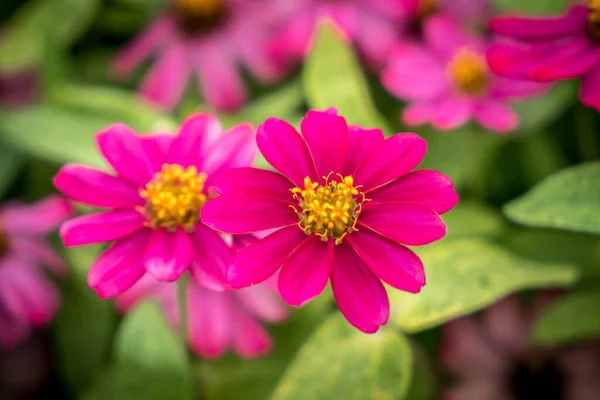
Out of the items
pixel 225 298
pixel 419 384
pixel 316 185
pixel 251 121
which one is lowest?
pixel 419 384

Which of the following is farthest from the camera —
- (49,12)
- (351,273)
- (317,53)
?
(49,12)

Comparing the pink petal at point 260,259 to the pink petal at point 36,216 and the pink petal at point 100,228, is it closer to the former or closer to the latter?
the pink petal at point 100,228

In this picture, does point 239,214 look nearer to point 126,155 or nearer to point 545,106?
point 126,155

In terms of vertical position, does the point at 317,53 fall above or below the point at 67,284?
above

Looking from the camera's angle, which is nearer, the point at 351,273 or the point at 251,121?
the point at 351,273

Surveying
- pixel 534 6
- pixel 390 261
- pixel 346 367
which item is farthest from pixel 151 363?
pixel 534 6

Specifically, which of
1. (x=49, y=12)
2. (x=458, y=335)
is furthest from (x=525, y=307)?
(x=49, y=12)

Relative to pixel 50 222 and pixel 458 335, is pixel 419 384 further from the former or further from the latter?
pixel 50 222
